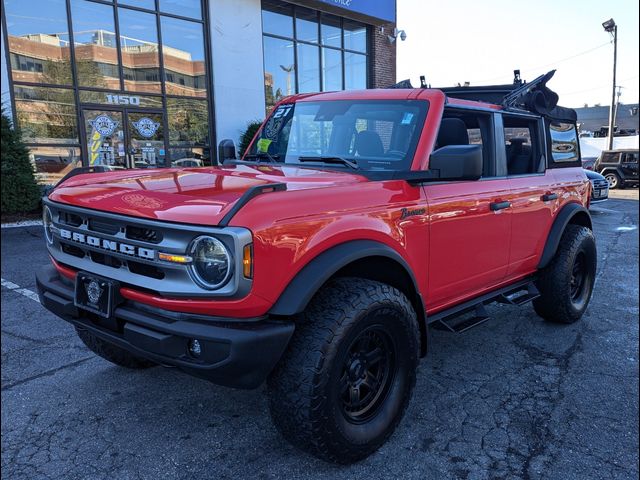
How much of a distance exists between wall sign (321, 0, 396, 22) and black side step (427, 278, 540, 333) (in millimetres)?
11480

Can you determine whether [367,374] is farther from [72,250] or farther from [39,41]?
[39,41]

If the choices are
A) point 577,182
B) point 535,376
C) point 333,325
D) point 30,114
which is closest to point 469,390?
point 535,376

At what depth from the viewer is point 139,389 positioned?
3248 millimetres

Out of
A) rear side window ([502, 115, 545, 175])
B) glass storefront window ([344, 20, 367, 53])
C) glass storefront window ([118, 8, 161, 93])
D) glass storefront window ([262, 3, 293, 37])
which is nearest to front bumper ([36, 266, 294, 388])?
rear side window ([502, 115, 545, 175])

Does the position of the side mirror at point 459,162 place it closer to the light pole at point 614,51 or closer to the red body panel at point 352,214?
the red body panel at point 352,214

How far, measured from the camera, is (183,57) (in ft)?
39.3

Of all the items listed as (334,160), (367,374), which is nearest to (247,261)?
(367,374)

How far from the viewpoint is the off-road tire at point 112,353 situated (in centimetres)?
325

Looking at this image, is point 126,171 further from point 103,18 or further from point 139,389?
point 103,18

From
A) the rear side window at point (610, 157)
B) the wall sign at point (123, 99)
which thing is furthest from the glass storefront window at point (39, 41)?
the rear side window at point (610, 157)

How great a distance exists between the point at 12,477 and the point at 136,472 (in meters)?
0.58

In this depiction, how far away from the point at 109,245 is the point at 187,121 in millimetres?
10577

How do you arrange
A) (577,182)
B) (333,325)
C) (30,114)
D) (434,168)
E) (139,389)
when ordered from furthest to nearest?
(30,114) → (577,182) → (139,389) → (434,168) → (333,325)

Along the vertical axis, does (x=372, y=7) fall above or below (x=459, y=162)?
above
